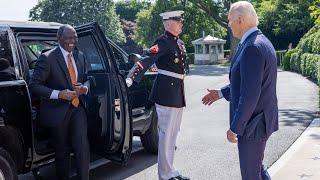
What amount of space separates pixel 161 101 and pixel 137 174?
125cm

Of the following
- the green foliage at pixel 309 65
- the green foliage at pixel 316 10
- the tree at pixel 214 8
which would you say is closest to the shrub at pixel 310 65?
the green foliage at pixel 309 65

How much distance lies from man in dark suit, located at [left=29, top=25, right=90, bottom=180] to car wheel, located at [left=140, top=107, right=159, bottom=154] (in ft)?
7.10

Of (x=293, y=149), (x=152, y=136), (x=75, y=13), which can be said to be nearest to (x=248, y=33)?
(x=152, y=136)

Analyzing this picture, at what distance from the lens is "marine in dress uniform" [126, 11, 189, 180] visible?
5.71 m

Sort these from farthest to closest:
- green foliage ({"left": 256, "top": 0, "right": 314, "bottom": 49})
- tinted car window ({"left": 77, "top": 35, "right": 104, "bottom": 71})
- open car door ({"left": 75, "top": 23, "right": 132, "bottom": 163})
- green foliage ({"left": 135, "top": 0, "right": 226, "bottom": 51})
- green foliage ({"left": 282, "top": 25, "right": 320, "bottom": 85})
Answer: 1. green foliage ({"left": 135, "top": 0, "right": 226, "bottom": 51})
2. green foliage ({"left": 256, "top": 0, "right": 314, "bottom": 49})
3. green foliage ({"left": 282, "top": 25, "right": 320, "bottom": 85})
4. tinted car window ({"left": 77, "top": 35, "right": 104, "bottom": 71})
5. open car door ({"left": 75, "top": 23, "right": 132, "bottom": 163})

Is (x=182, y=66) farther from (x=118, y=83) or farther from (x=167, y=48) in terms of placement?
(x=118, y=83)

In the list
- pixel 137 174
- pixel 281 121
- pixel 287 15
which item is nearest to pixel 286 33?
pixel 287 15

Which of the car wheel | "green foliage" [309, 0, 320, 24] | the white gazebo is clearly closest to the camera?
the car wheel

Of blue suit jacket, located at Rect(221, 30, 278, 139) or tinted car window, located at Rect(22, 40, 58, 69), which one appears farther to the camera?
tinted car window, located at Rect(22, 40, 58, 69)

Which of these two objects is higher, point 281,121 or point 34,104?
point 34,104

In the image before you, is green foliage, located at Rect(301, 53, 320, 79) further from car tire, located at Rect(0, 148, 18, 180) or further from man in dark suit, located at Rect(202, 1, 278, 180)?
car tire, located at Rect(0, 148, 18, 180)

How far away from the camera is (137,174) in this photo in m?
6.55

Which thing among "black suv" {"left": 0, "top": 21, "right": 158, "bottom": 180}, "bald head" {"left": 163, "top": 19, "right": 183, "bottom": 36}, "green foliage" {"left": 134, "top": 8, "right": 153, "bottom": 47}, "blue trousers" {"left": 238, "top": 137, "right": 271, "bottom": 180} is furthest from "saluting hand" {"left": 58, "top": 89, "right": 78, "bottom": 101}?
"green foliage" {"left": 134, "top": 8, "right": 153, "bottom": 47}

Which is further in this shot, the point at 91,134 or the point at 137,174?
the point at 137,174
